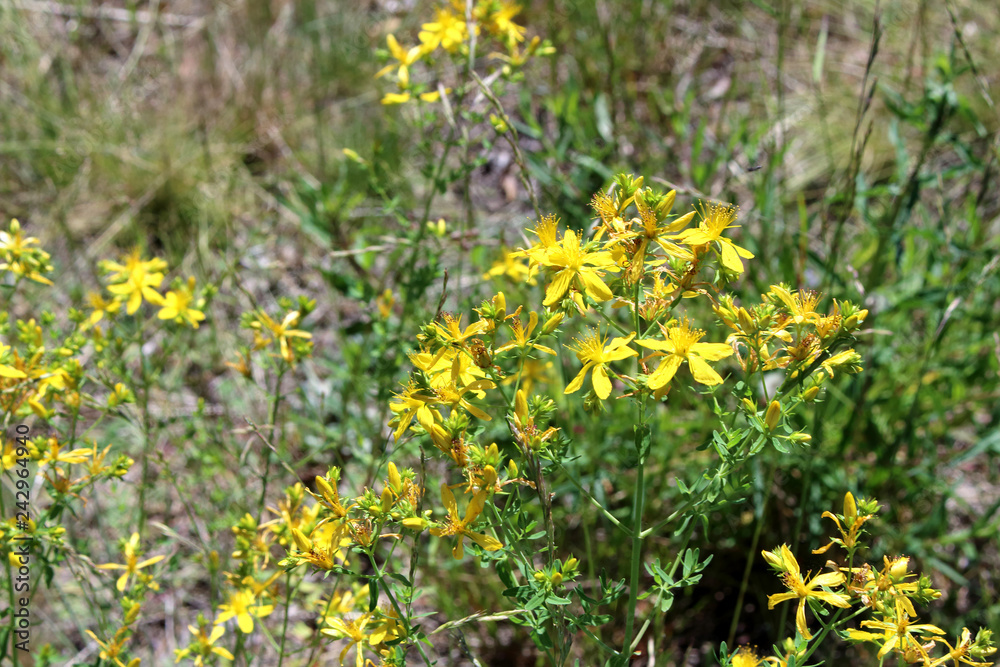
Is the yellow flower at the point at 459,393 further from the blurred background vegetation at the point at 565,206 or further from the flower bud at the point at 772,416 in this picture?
the flower bud at the point at 772,416

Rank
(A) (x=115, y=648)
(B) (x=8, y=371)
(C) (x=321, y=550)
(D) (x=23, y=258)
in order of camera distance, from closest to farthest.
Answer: (C) (x=321, y=550)
(B) (x=8, y=371)
(A) (x=115, y=648)
(D) (x=23, y=258)

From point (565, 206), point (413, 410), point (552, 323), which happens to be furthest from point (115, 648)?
A: point (565, 206)

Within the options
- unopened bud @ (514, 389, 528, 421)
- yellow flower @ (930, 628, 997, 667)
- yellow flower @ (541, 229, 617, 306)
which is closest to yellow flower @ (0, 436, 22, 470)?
unopened bud @ (514, 389, 528, 421)

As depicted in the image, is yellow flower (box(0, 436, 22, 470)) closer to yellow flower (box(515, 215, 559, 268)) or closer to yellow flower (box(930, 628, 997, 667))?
yellow flower (box(515, 215, 559, 268))

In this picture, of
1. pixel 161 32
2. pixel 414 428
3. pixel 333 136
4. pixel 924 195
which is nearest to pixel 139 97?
pixel 161 32

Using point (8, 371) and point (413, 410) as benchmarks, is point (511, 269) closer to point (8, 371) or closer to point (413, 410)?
point (413, 410)

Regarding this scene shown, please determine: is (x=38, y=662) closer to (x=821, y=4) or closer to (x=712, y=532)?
(x=712, y=532)
